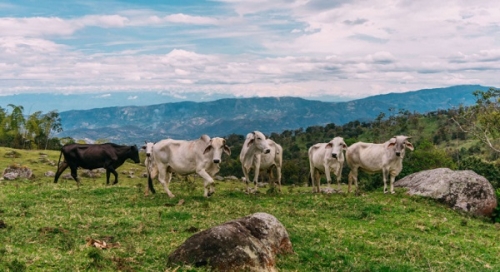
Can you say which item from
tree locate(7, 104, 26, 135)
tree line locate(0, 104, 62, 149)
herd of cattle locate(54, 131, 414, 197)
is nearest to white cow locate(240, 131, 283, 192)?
herd of cattle locate(54, 131, 414, 197)

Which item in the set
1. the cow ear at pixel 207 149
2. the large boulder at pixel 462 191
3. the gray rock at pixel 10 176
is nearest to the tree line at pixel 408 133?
the large boulder at pixel 462 191

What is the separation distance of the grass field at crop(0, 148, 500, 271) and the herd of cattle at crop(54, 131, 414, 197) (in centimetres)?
137

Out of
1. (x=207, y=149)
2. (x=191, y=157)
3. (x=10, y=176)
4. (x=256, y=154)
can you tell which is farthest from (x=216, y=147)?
(x=10, y=176)

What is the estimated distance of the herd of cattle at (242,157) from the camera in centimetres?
2042

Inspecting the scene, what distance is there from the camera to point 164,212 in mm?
16359

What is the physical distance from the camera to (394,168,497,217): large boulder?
2225 cm

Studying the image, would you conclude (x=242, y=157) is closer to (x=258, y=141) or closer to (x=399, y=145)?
(x=258, y=141)

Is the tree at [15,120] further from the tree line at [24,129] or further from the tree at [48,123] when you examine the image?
the tree at [48,123]

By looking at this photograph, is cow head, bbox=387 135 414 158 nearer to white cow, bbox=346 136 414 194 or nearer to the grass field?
white cow, bbox=346 136 414 194

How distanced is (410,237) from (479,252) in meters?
2.11

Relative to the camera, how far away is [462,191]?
74.0 feet

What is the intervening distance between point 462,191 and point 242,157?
36.6 feet

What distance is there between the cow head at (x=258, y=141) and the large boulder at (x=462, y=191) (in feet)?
26.7

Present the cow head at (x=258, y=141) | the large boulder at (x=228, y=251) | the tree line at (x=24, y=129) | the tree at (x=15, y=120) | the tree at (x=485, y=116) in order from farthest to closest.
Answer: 1. the tree at (x=15, y=120)
2. the tree line at (x=24, y=129)
3. the tree at (x=485, y=116)
4. the cow head at (x=258, y=141)
5. the large boulder at (x=228, y=251)
